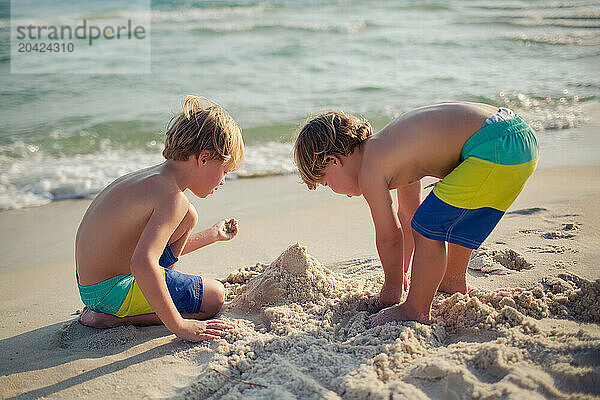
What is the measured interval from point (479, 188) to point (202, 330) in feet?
4.46

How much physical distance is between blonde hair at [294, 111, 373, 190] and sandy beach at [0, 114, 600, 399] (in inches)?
18.5

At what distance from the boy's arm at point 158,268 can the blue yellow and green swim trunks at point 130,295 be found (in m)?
0.26

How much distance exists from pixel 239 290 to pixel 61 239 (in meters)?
1.85

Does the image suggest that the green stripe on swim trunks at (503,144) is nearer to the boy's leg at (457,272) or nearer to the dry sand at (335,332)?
the boy's leg at (457,272)

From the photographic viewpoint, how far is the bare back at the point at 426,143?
8.07ft

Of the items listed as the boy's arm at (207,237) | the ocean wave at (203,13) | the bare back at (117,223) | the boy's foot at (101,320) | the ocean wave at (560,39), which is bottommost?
the boy's foot at (101,320)

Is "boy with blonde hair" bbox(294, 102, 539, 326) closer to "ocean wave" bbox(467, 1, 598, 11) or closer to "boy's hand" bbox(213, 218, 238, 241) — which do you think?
"boy's hand" bbox(213, 218, 238, 241)

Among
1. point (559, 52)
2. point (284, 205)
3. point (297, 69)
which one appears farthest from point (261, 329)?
point (559, 52)

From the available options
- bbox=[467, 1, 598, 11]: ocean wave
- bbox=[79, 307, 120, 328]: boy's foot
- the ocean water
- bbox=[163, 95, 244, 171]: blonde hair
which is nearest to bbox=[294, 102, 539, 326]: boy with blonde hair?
bbox=[163, 95, 244, 171]: blonde hair

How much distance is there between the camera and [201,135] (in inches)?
101

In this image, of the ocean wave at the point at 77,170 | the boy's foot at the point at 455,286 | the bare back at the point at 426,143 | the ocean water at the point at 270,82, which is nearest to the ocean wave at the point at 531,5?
the ocean water at the point at 270,82

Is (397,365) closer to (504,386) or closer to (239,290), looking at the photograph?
(504,386)

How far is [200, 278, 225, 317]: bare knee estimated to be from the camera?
8.93 ft

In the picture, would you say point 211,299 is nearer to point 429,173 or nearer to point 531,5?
point 429,173
